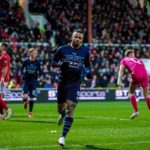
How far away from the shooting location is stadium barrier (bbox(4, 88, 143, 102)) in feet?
106

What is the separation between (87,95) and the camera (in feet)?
112

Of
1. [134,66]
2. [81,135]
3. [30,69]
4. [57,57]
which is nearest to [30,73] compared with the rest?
[30,69]

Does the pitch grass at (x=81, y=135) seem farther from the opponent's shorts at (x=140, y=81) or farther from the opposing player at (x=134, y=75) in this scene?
the opponent's shorts at (x=140, y=81)

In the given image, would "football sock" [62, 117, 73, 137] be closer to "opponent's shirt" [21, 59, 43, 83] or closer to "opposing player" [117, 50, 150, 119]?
"opposing player" [117, 50, 150, 119]

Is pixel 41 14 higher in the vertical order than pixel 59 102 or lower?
higher

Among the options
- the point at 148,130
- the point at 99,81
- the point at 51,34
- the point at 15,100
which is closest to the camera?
the point at 148,130

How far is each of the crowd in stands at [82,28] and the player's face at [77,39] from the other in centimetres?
2066

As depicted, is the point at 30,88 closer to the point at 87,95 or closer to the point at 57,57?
the point at 57,57

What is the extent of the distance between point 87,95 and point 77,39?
21.6 m

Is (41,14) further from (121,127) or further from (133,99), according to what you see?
(121,127)

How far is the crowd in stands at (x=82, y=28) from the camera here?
35062 mm

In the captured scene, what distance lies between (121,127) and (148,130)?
106 cm

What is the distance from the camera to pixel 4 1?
38938mm

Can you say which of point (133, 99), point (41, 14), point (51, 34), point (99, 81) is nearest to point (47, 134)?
point (133, 99)
